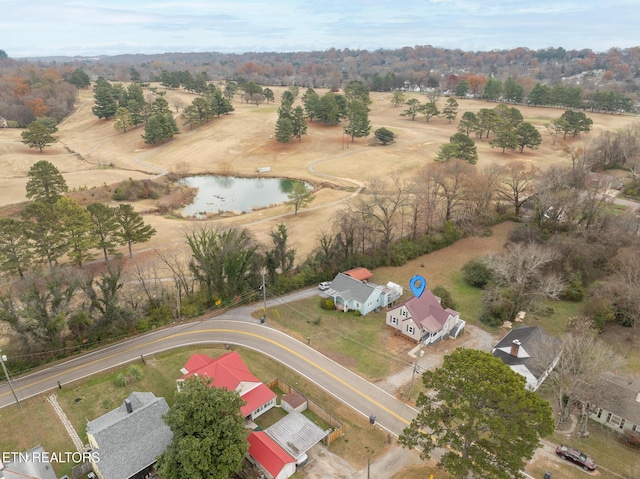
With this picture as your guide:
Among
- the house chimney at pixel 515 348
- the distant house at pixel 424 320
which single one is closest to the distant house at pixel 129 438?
the distant house at pixel 424 320

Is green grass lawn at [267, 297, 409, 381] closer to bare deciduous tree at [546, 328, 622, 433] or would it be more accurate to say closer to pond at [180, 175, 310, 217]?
bare deciduous tree at [546, 328, 622, 433]

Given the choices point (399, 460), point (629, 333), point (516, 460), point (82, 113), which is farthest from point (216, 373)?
point (82, 113)

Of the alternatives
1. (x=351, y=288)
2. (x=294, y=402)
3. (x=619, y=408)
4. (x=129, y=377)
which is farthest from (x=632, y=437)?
(x=129, y=377)

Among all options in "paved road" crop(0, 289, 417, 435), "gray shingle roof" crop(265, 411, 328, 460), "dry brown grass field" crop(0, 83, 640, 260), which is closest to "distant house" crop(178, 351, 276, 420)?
"gray shingle roof" crop(265, 411, 328, 460)

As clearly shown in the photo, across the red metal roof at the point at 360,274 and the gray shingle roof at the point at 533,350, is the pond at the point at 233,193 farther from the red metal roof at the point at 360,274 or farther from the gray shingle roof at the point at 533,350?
the gray shingle roof at the point at 533,350

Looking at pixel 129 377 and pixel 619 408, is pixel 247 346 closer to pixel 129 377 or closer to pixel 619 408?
pixel 129 377

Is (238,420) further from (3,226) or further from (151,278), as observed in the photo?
(3,226)
